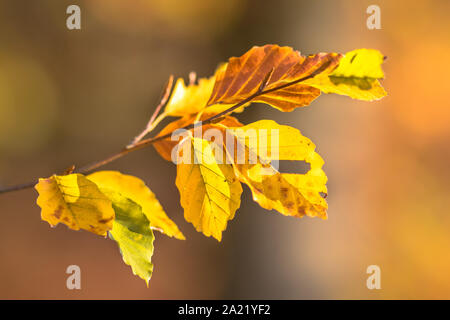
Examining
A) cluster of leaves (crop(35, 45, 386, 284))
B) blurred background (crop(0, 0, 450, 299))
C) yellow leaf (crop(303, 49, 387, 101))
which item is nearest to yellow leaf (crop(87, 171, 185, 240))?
cluster of leaves (crop(35, 45, 386, 284))

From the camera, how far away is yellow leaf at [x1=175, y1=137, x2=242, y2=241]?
1.02 ft

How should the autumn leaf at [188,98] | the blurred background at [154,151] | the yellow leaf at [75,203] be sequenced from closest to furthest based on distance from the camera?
the yellow leaf at [75,203] → the autumn leaf at [188,98] → the blurred background at [154,151]

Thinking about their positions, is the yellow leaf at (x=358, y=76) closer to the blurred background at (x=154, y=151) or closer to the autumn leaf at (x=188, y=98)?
the autumn leaf at (x=188, y=98)

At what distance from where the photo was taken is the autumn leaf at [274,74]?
29cm

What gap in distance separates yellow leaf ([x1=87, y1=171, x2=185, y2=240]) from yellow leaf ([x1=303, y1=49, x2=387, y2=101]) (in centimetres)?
18

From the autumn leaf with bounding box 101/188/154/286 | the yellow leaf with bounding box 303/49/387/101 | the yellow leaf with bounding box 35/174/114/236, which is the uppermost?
the yellow leaf with bounding box 303/49/387/101

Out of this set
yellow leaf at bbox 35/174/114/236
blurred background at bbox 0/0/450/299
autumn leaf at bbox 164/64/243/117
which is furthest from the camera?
blurred background at bbox 0/0/450/299

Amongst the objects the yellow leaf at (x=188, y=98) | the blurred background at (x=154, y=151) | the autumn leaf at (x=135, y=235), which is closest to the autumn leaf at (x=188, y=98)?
the yellow leaf at (x=188, y=98)

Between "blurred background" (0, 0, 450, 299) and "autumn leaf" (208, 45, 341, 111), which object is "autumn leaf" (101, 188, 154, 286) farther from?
"blurred background" (0, 0, 450, 299)

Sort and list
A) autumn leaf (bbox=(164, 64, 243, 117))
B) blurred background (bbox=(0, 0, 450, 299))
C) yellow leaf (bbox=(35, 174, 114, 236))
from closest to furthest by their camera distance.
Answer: yellow leaf (bbox=(35, 174, 114, 236)), autumn leaf (bbox=(164, 64, 243, 117)), blurred background (bbox=(0, 0, 450, 299))

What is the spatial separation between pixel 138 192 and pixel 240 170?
0.12m

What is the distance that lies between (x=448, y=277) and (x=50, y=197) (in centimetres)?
355

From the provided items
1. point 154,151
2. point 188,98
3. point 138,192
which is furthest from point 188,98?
point 154,151

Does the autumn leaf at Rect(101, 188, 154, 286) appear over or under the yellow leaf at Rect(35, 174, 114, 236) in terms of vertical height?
under
